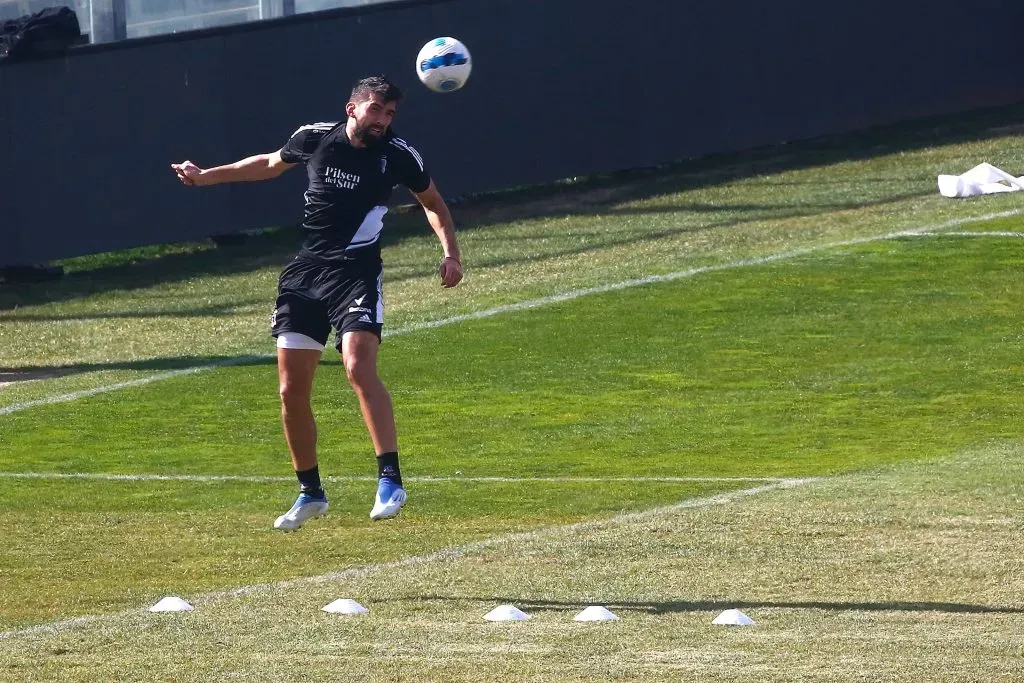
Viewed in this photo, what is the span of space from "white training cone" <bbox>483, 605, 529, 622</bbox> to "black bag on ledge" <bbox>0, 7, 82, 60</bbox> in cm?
1376

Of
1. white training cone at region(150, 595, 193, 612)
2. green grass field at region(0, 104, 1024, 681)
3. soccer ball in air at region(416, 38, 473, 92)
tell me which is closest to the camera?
green grass field at region(0, 104, 1024, 681)

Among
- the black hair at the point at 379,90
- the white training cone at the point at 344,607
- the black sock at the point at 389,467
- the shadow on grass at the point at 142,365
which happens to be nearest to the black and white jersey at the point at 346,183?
the black hair at the point at 379,90

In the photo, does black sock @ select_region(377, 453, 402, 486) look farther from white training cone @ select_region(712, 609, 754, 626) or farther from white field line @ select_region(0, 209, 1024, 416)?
white field line @ select_region(0, 209, 1024, 416)

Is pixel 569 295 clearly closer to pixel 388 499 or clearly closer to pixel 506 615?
pixel 388 499

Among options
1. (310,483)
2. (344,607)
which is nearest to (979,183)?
(310,483)

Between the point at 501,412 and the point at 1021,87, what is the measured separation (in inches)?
682

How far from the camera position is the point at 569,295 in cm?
1858

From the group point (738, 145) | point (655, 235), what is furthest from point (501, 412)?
point (738, 145)

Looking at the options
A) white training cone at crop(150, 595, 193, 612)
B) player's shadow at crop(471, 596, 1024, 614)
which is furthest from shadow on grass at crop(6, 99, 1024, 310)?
player's shadow at crop(471, 596, 1024, 614)

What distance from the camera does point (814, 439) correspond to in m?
12.8

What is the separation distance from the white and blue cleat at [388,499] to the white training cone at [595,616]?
4.63 feet

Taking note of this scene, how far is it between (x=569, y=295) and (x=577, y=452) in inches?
240

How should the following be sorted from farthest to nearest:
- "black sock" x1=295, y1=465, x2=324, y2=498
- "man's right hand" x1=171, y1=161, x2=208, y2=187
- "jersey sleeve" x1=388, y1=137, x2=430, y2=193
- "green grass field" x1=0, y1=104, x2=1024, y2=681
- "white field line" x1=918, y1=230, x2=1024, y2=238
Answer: "white field line" x1=918, y1=230, x2=1024, y2=238 → "man's right hand" x1=171, y1=161, x2=208, y2=187 → "black sock" x1=295, y1=465, x2=324, y2=498 → "jersey sleeve" x1=388, y1=137, x2=430, y2=193 → "green grass field" x1=0, y1=104, x2=1024, y2=681

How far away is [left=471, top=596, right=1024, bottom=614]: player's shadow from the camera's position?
7688mm
